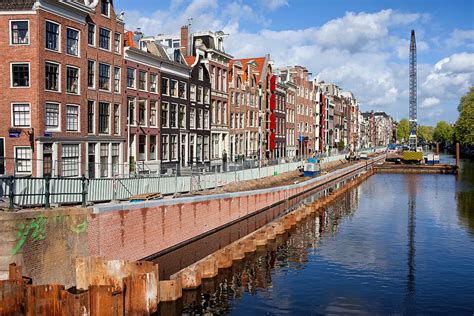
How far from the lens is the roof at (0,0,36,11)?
34469 millimetres

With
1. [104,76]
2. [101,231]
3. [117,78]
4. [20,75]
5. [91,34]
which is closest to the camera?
[101,231]

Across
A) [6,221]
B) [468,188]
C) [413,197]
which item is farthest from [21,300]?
[468,188]

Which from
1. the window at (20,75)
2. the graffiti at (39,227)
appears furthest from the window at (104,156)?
the graffiti at (39,227)

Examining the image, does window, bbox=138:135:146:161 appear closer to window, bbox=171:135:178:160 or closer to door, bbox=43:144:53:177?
window, bbox=171:135:178:160

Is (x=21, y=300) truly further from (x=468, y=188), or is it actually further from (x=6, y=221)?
(x=468, y=188)

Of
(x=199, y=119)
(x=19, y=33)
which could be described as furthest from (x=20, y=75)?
(x=199, y=119)

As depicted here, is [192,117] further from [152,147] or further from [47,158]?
[47,158]

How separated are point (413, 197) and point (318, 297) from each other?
45817mm

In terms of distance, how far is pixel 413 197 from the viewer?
6444cm

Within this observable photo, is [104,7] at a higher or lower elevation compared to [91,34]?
higher

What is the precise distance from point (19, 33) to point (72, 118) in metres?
7.71

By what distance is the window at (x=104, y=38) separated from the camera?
41812mm

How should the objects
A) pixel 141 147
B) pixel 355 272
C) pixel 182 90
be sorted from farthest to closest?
pixel 182 90
pixel 141 147
pixel 355 272

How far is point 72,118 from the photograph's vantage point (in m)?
38.8
